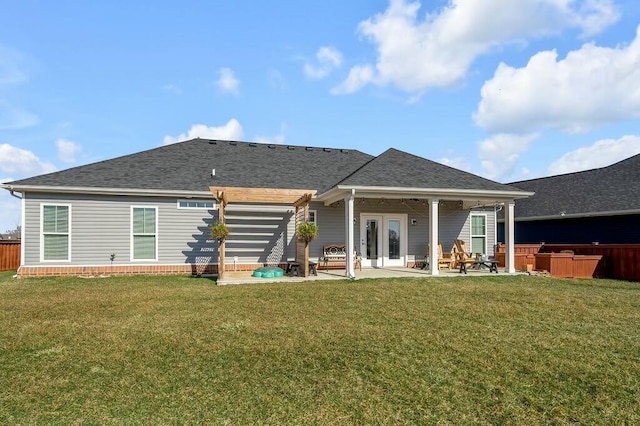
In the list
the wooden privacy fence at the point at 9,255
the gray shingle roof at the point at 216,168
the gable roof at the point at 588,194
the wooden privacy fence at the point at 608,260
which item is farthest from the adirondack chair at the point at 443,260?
the wooden privacy fence at the point at 9,255

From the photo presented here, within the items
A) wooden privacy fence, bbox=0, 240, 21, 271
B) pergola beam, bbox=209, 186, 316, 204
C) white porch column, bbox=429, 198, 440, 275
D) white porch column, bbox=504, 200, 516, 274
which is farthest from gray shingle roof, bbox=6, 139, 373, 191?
wooden privacy fence, bbox=0, 240, 21, 271

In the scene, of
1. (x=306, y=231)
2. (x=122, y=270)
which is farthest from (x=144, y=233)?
(x=306, y=231)

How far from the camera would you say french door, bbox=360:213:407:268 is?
15.1 m

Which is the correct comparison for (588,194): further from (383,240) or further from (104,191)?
(104,191)

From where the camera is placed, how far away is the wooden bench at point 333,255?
14.4 meters

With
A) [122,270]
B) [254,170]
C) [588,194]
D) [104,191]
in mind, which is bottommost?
[122,270]

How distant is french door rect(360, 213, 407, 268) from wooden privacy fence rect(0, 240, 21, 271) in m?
14.3

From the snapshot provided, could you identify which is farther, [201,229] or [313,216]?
[313,216]

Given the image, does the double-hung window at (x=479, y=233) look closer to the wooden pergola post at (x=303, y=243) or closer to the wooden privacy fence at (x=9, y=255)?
the wooden pergola post at (x=303, y=243)

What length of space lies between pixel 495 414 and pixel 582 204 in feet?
58.8

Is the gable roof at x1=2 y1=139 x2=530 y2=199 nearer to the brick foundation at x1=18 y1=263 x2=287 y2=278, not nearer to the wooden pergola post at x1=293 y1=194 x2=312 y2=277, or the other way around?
the wooden pergola post at x1=293 y1=194 x2=312 y2=277

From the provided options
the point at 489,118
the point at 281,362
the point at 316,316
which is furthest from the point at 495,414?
Result: the point at 489,118

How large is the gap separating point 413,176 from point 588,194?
10.8 metres

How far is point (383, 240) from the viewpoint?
1529cm
